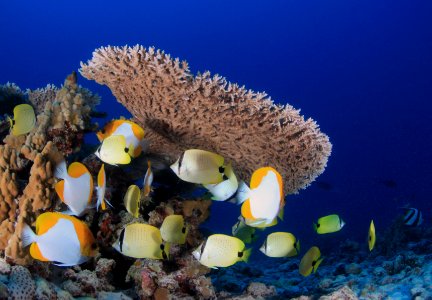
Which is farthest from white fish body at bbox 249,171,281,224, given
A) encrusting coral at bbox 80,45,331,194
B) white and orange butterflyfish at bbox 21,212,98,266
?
encrusting coral at bbox 80,45,331,194

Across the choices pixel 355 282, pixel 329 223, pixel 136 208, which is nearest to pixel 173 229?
pixel 136 208

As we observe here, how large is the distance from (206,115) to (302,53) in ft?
364

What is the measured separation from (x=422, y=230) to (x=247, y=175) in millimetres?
7917

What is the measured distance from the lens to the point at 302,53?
10744 centimetres

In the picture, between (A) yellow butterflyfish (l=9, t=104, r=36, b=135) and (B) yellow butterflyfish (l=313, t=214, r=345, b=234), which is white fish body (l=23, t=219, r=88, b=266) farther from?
(B) yellow butterflyfish (l=313, t=214, r=345, b=234)

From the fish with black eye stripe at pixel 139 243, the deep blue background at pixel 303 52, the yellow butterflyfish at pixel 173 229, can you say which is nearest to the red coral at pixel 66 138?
the yellow butterflyfish at pixel 173 229

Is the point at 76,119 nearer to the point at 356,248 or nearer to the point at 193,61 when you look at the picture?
the point at 356,248

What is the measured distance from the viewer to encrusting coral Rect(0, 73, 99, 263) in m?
3.25

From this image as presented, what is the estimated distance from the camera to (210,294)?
13.2 feet

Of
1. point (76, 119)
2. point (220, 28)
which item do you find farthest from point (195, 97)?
point (220, 28)

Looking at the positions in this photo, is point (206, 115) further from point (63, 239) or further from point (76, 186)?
point (63, 239)

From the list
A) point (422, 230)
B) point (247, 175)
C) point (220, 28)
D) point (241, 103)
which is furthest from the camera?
point (220, 28)

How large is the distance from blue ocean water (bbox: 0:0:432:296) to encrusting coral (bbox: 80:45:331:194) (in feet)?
160

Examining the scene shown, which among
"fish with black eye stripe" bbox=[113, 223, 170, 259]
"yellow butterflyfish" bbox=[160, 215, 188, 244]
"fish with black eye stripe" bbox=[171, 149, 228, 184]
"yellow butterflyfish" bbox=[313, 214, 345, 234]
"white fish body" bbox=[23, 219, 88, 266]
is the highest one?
"yellow butterflyfish" bbox=[313, 214, 345, 234]
